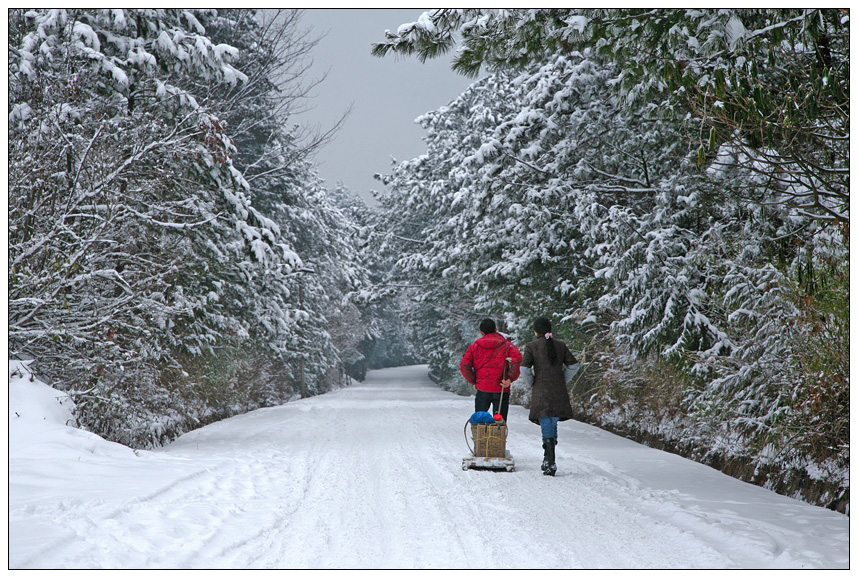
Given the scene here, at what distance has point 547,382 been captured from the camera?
7.85 m

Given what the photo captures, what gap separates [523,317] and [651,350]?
20.3ft

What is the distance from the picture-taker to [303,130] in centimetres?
1568

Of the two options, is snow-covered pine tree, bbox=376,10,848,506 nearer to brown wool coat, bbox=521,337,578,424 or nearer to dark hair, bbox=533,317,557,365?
brown wool coat, bbox=521,337,578,424

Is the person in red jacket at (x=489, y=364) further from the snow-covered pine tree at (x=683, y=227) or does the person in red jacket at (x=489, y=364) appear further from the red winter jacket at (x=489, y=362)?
the snow-covered pine tree at (x=683, y=227)

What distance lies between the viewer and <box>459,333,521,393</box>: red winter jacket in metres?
8.98

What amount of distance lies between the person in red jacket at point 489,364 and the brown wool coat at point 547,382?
3.05 feet

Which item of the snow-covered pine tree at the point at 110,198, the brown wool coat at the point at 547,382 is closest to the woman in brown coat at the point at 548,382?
the brown wool coat at the point at 547,382

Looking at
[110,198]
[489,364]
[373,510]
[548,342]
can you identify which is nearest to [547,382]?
[548,342]

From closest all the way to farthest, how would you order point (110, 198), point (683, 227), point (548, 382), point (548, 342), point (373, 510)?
point (373, 510)
point (548, 382)
point (548, 342)
point (110, 198)
point (683, 227)

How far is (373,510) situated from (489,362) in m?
3.55

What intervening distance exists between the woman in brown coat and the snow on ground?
46cm

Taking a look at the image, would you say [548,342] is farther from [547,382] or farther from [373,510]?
[373,510]

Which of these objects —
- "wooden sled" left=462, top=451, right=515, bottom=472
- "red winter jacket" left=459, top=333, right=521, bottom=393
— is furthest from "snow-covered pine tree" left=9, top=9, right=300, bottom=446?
"wooden sled" left=462, top=451, right=515, bottom=472

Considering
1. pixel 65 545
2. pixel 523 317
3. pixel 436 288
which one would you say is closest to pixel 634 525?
pixel 65 545
